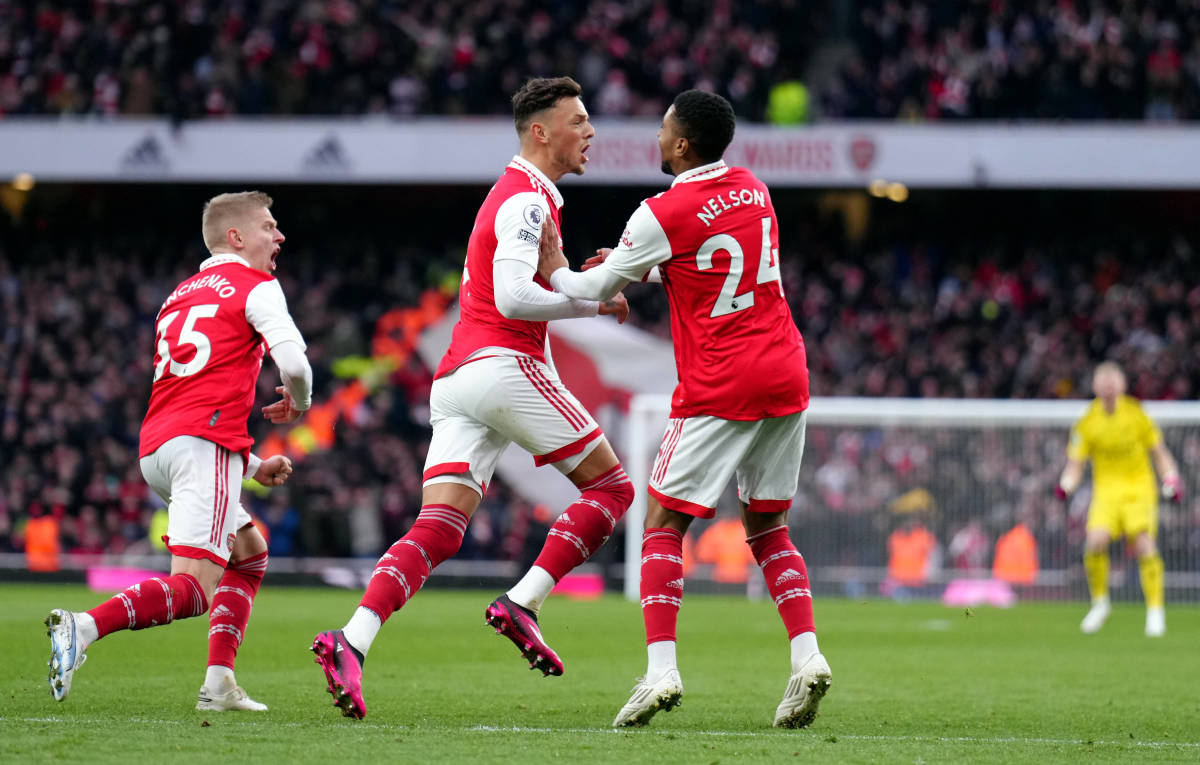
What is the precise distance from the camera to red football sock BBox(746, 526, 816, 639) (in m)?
5.61

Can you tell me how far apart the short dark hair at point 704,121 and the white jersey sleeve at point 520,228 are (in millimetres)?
586

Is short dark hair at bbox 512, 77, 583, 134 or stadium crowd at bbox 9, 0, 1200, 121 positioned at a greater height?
stadium crowd at bbox 9, 0, 1200, 121

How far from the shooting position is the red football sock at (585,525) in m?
5.69

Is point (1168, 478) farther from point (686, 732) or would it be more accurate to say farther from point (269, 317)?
point (269, 317)

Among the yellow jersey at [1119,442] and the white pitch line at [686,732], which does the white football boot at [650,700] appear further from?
the yellow jersey at [1119,442]

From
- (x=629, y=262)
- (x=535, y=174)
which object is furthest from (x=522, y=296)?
(x=535, y=174)

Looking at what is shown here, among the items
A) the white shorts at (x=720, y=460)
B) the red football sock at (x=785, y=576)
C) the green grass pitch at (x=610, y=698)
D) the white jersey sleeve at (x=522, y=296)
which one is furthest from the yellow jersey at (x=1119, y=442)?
the white jersey sleeve at (x=522, y=296)

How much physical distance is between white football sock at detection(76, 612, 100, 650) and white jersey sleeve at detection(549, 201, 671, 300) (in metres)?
1.95

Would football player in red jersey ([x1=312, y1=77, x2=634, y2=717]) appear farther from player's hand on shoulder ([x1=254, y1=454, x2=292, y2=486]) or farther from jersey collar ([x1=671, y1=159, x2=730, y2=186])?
player's hand on shoulder ([x1=254, y1=454, x2=292, y2=486])

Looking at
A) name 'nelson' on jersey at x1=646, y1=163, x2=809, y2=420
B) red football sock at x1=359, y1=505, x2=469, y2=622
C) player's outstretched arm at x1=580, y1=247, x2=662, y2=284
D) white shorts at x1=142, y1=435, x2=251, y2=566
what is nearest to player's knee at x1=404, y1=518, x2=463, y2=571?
red football sock at x1=359, y1=505, x2=469, y2=622

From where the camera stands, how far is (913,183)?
78.9ft

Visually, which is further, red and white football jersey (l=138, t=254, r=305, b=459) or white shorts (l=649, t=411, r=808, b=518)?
red and white football jersey (l=138, t=254, r=305, b=459)

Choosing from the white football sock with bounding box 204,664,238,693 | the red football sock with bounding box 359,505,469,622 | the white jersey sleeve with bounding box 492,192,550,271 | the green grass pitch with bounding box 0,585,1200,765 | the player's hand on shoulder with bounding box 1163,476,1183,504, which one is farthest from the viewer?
the player's hand on shoulder with bounding box 1163,476,1183,504

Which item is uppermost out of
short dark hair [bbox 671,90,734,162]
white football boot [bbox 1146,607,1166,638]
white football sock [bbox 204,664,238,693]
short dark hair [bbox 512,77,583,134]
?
short dark hair [bbox 512,77,583,134]
